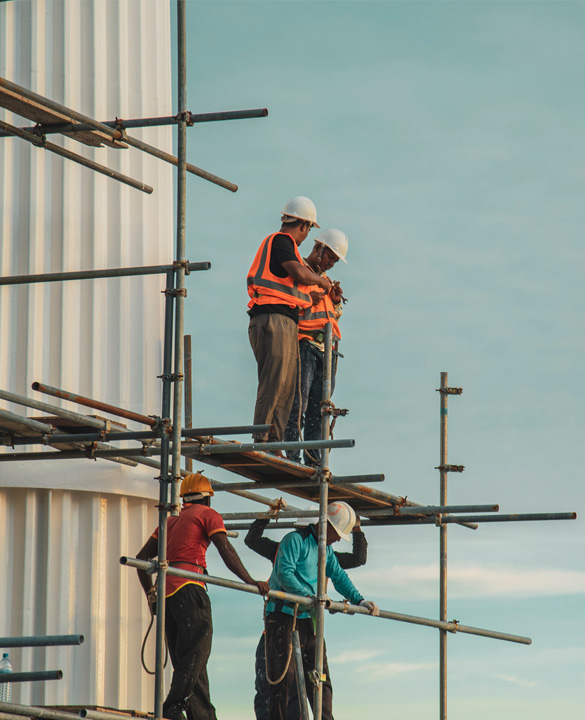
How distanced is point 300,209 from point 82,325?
266 centimetres

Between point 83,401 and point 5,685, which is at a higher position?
point 83,401

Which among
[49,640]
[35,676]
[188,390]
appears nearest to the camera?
[49,640]

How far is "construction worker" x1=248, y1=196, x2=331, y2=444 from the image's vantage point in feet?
40.0

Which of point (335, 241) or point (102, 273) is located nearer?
point (102, 273)

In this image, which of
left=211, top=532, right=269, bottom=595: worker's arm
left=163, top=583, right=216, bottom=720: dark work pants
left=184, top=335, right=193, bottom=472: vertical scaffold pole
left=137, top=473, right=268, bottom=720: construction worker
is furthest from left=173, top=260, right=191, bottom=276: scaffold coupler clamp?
left=184, top=335, right=193, bottom=472: vertical scaffold pole

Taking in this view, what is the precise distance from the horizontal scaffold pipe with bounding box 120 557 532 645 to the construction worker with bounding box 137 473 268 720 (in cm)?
31

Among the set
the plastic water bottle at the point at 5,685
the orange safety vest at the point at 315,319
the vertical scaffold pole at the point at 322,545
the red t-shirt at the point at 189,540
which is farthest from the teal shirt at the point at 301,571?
the plastic water bottle at the point at 5,685

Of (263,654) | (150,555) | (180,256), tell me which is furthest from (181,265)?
(263,654)

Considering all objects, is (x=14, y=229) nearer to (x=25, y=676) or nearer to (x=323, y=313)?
(x=323, y=313)

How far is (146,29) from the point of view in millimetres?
14781

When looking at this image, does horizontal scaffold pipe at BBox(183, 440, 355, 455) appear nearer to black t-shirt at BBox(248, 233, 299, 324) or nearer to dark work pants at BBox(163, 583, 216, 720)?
dark work pants at BBox(163, 583, 216, 720)

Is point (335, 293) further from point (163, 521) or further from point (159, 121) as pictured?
point (163, 521)

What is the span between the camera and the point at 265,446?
35.0 feet

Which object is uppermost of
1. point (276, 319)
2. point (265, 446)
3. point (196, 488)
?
point (276, 319)
